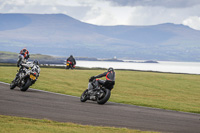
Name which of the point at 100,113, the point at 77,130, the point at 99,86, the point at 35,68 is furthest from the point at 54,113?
the point at 35,68

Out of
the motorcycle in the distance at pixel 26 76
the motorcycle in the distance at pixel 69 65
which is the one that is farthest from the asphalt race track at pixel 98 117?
the motorcycle in the distance at pixel 69 65

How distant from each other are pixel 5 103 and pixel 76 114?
3.61 metres

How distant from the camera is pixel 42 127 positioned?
11781 mm

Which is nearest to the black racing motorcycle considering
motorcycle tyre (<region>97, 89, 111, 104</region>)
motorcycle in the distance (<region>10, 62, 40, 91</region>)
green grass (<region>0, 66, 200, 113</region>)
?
motorcycle tyre (<region>97, 89, 111, 104</region>)

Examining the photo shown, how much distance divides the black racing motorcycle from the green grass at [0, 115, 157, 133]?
758 cm

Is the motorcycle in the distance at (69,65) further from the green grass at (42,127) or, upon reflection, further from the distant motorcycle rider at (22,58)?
the green grass at (42,127)

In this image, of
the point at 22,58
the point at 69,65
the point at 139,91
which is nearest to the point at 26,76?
the point at 22,58

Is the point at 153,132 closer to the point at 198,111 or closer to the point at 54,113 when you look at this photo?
the point at 54,113

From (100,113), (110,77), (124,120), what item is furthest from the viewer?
(110,77)

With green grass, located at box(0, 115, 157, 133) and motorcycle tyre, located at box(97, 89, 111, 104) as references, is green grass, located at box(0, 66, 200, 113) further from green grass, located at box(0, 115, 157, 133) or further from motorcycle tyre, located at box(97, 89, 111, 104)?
green grass, located at box(0, 115, 157, 133)

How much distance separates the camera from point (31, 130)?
11.2 m

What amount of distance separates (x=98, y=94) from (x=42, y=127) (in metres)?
9.11

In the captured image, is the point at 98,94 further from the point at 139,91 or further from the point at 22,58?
the point at 139,91

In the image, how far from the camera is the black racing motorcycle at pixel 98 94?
20422 mm
